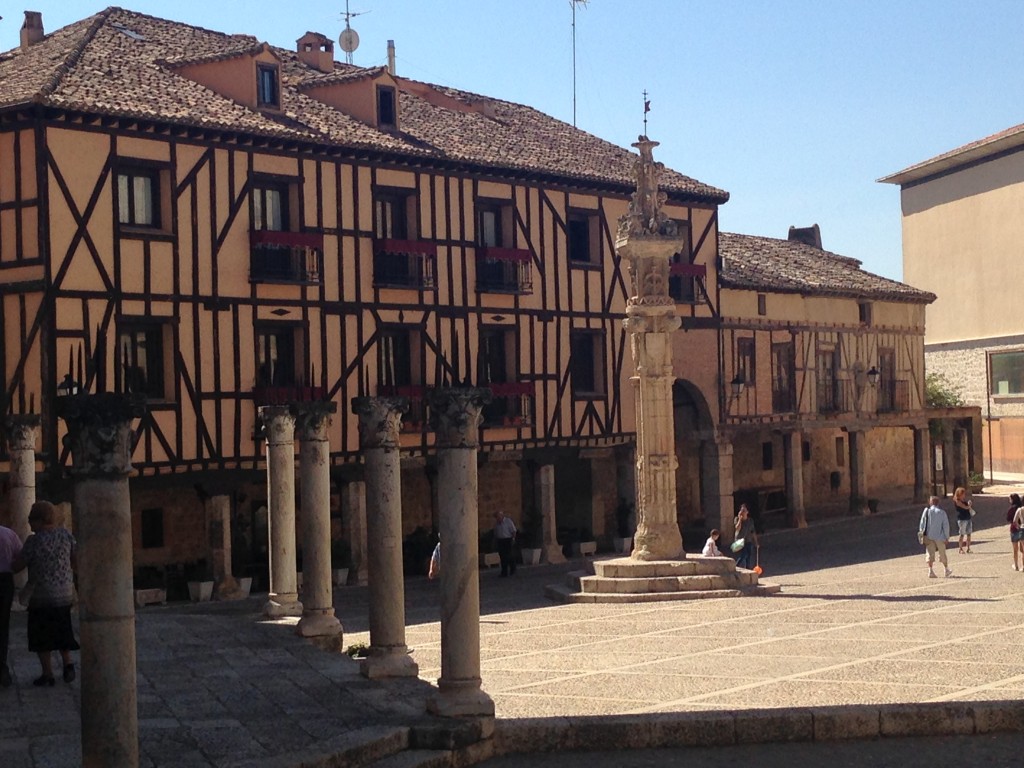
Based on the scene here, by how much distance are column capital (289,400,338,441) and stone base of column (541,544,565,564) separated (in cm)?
1760

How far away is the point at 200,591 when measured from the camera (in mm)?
25953

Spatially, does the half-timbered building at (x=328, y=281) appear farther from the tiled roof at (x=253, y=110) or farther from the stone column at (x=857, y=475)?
the stone column at (x=857, y=475)

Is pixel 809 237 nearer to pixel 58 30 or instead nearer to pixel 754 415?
pixel 754 415

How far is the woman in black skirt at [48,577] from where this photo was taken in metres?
11.3

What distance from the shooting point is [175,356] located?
25359 mm

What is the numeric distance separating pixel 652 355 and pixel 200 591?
872 cm

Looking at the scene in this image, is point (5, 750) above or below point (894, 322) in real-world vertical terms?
below

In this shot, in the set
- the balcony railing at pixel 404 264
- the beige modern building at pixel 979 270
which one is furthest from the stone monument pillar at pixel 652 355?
the beige modern building at pixel 979 270

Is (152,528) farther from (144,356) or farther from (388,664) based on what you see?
(388,664)

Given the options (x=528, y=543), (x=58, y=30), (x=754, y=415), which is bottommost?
(x=528, y=543)

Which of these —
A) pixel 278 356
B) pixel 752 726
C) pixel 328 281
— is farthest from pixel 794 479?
pixel 752 726

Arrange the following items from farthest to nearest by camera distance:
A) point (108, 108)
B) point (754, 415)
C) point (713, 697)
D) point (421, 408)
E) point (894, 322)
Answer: point (894, 322)
point (754, 415)
point (421, 408)
point (108, 108)
point (713, 697)

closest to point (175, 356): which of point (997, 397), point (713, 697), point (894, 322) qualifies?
point (713, 697)

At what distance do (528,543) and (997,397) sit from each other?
2536cm
